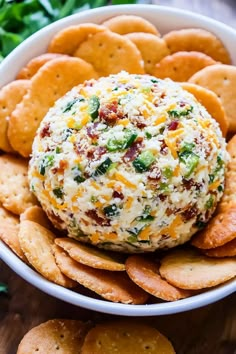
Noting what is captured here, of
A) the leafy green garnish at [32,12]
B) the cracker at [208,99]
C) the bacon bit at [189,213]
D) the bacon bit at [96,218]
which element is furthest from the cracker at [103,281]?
the leafy green garnish at [32,12]

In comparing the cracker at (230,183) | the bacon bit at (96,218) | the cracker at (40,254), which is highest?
the cracker at (230,183)

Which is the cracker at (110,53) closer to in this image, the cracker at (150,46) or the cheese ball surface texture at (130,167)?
the cracker at (150,46)

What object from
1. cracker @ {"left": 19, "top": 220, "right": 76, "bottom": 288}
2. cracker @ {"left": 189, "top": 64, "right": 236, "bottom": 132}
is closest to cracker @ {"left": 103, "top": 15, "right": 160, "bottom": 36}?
cracker @ {"left": 189, "top": 64, "right": 236, "bottom": 132}

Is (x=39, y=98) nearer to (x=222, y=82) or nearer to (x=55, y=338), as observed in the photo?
(x=222, y=82)

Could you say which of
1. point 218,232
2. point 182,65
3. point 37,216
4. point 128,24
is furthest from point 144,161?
point 128,24

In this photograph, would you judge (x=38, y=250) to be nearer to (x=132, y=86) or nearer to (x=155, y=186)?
(x=155, y=186)

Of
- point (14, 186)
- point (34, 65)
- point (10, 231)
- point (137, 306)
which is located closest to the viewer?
point (137, 306)

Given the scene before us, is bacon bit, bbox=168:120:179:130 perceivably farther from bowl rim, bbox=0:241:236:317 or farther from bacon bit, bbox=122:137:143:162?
bowl rim, bbox=0:241:236:317
